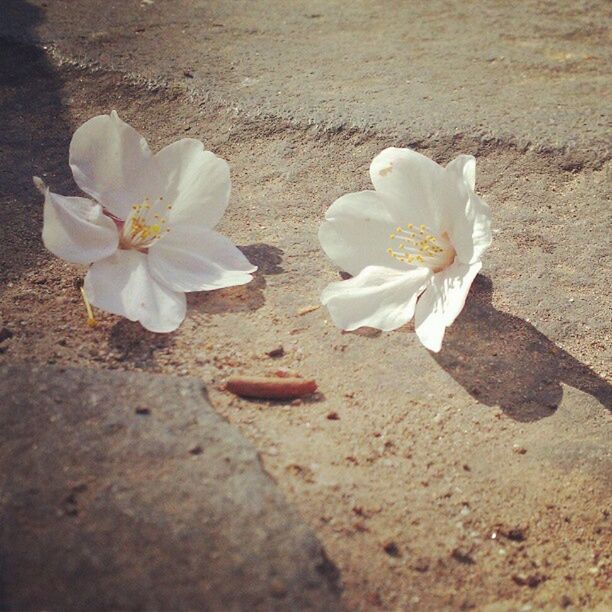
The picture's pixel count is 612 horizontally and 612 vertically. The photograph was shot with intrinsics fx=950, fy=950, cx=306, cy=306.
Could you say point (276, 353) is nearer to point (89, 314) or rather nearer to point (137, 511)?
point (89, 314)

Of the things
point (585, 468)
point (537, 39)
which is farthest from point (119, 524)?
point (537, 39)

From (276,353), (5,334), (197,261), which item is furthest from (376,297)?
(5,334)

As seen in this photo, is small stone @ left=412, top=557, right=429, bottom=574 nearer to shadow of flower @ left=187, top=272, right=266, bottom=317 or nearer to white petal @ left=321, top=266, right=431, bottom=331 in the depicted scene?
white petal @ left=321, top=266, right=431, bottom=331

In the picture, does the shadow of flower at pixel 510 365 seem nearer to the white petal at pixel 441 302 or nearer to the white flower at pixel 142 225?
the white petal at pixel 441 302

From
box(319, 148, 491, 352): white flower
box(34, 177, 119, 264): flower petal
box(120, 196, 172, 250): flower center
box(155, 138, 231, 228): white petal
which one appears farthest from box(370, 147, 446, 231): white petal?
box(34, 177, 119, 264): flower petal

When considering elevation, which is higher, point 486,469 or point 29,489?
point 29,489

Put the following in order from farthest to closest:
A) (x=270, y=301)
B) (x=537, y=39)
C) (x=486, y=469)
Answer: (x=537, y=39) < (x=270, y=301) < (x=486, y=469)

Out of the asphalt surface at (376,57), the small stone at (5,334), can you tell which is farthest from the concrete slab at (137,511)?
the asphalt surface at (376,57)

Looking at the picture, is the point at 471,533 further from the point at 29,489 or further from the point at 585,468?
the point at 29,489
